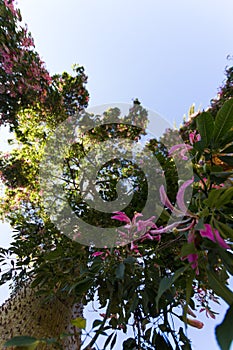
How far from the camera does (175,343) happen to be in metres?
0.69

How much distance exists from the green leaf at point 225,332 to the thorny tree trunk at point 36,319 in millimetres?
912

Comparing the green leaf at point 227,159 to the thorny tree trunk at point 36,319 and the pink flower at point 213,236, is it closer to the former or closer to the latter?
the pink flower at point 213,236

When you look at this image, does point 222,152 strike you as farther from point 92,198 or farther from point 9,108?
point 9,108

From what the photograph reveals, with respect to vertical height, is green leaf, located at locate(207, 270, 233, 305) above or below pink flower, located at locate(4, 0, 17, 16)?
below

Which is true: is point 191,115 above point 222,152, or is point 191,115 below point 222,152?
above

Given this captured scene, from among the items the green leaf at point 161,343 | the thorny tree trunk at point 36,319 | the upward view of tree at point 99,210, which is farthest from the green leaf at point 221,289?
the thorny tree trunk at point 36,319

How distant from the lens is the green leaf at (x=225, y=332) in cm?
27

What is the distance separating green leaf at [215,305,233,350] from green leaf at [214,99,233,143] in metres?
0.28

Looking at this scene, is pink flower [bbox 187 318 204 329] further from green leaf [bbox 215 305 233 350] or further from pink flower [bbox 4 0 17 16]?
pink flower [bbox 4 0 17 16]

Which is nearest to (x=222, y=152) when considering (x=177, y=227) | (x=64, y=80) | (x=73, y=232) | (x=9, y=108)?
(x=177, y=227)

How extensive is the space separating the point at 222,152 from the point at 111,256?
47 cm

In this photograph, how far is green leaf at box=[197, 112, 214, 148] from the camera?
0.46 meters

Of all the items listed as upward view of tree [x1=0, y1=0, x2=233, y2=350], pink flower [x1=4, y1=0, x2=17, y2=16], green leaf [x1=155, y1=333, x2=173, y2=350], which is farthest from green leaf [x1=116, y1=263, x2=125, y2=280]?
pink flower [x1=4, y1=0, x2=17, y2=16]

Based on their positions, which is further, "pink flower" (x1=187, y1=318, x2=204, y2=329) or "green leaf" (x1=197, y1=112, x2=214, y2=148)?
"pink flower" (x1=187, y1=318, x2=204, y2=329)
